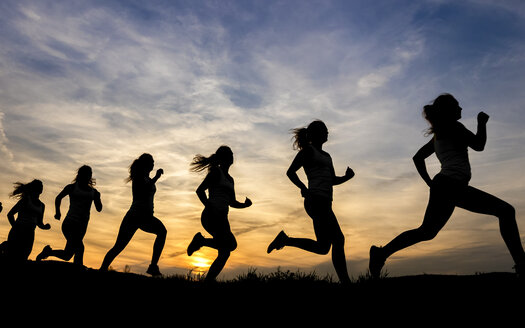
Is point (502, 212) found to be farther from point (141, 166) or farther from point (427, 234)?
point (141, 166)

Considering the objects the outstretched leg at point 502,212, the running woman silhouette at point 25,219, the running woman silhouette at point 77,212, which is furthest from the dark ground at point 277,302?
the running woman silhouette at point 25,219

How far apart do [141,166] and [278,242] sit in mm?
2940

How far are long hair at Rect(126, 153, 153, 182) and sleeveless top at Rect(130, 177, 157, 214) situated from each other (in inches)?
4.7

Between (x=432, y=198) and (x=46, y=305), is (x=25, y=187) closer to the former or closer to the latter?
(x=46, y=305)

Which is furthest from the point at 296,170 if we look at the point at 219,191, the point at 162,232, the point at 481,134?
the point at 162,232

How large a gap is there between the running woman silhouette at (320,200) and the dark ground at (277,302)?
0.53 m

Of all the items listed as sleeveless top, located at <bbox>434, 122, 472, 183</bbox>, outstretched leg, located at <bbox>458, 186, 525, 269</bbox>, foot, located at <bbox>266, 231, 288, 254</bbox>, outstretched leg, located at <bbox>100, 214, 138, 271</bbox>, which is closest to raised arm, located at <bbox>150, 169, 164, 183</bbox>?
outstretched leg, located at <bbox>100, 214, 138, 271</bbox>

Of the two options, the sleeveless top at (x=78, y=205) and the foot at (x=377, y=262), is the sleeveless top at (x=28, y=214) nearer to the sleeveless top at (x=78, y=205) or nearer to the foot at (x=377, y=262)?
the sleeveless top at (x=78, y=205)

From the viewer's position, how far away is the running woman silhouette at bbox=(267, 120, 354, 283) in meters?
6.52

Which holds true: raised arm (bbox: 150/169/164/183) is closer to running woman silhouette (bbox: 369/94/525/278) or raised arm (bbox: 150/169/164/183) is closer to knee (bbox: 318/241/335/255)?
knee (bbox: 318/241/335/255)

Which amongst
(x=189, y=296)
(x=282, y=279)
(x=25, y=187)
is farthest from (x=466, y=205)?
(x=25, y=187)

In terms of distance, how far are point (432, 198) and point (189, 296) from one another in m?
3.22

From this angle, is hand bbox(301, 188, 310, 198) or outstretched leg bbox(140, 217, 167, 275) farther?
outstretched leg bbox(140, 217, 167, 275)

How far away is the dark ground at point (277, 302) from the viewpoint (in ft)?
13.9
